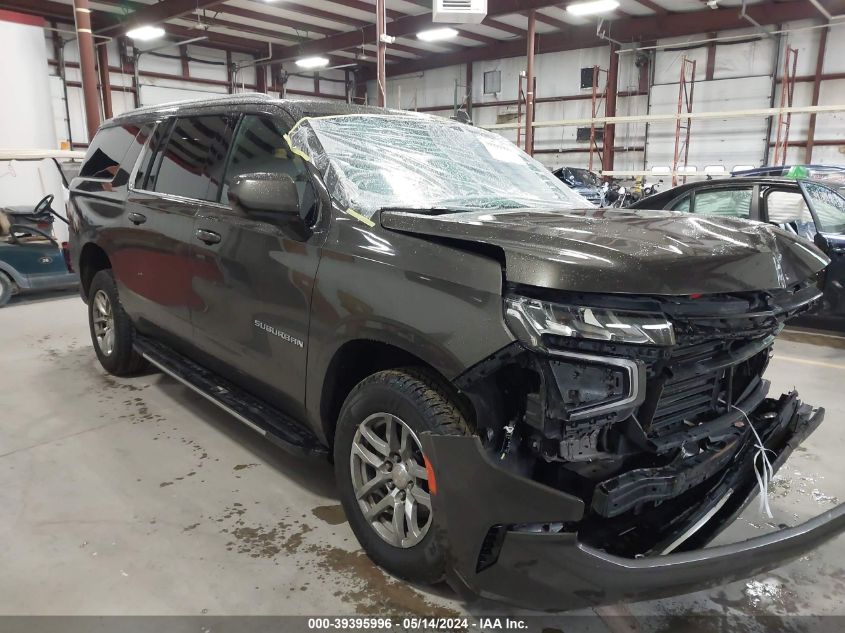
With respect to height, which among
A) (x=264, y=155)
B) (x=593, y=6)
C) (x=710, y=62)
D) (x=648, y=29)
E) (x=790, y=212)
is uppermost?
(x=648, y=29)

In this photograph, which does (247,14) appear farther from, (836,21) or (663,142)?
(836,21)

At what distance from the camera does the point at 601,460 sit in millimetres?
1666

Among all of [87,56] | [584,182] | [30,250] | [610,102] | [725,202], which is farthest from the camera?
[610,102]

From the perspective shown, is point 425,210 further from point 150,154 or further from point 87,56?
point 87,56

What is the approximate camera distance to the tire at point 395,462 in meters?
1.81

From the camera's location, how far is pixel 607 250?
158cm

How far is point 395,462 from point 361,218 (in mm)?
836

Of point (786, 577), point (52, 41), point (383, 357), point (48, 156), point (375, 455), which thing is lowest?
point (786, 577)

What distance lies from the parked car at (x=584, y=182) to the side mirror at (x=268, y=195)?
424 inches

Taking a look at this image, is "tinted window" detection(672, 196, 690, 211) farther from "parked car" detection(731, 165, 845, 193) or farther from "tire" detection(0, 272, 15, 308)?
"tire" detection(0, 272, 15, 308)

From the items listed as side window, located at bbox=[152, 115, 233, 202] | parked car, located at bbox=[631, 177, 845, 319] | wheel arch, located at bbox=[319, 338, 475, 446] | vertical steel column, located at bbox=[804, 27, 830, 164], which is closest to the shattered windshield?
wheel arch, located at bbox=[319, 338, 475, 446]

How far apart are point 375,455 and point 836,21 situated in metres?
16.5

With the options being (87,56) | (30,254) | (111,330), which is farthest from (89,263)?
(87,56)

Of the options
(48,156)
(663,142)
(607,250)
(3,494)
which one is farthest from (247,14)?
(607,250)
